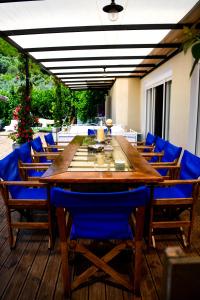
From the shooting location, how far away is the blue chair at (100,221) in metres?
1.47

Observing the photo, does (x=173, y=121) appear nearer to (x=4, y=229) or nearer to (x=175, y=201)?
(x=175, y=201)

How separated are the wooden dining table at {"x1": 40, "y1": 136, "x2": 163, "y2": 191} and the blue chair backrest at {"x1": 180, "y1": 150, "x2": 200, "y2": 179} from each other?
15.5 inches

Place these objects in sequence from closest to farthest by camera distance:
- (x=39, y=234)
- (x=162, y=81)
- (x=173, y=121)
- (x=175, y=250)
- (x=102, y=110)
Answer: (x=175, y=250) < (x=39, y=234) < (x=173, y=121) < (x=162, y=81) < (x=102, y=110)

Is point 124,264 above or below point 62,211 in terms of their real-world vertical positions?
below

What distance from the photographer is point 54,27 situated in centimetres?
326

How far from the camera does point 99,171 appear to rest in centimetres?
217

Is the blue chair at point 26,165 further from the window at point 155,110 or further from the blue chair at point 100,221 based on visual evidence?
the window at point 155,110

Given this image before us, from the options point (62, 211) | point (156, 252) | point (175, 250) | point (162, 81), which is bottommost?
point (156, 252)

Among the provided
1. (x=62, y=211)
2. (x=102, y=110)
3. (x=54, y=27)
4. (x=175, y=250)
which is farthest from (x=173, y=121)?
(x=102, y=110)

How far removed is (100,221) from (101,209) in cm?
24

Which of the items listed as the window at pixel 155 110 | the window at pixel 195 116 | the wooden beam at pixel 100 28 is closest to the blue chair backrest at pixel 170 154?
the window at pixel 195 116

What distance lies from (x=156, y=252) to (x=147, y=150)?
2171 millimetres

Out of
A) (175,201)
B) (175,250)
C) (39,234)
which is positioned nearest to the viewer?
(175,250)

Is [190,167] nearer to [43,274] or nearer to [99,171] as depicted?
[99,171]
